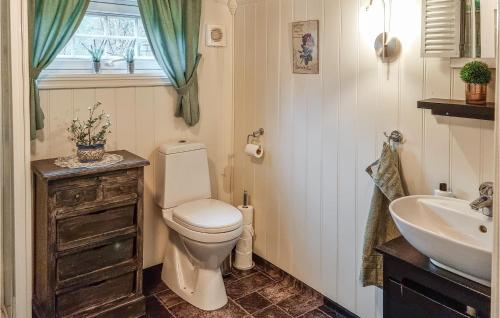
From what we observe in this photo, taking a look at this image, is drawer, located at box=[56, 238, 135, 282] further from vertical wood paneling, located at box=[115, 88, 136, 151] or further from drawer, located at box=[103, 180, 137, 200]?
vertical wood paneling, located at box=[115, 88, 136, 151]

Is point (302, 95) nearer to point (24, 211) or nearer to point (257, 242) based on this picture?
point (257, 242)

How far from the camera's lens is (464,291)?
138 cm

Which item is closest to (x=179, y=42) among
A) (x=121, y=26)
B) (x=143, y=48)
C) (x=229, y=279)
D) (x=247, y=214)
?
(x=143, y=48)

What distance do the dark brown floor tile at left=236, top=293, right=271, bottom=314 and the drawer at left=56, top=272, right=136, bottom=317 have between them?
25.6 inches

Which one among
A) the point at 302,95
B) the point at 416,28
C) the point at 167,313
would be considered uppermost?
the point at 416,28

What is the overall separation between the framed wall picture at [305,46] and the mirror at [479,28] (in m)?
0.87

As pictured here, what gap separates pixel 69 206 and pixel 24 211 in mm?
230

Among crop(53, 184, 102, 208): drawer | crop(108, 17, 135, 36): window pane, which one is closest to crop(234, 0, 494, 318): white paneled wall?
crop(108, 17, 135, 36): window pane

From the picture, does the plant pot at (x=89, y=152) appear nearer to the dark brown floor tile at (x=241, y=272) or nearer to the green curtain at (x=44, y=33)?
the green curtain at (x=44, y=33)

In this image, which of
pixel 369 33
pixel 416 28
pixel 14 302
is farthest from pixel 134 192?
pixel 416 28

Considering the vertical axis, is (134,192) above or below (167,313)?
above

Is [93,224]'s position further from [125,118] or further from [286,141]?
[286,141]

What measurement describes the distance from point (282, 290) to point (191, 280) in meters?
0.57

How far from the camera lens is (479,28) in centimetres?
162
